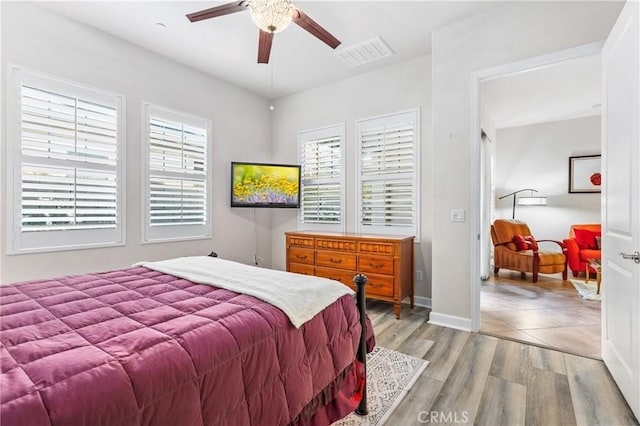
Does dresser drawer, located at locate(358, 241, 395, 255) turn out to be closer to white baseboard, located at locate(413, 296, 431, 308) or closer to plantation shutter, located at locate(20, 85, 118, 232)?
white baseboard, located at locate(413, 296, 431, 308)

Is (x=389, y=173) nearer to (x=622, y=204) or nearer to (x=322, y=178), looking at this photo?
(x=322, y=178)

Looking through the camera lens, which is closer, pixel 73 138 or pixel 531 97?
pixel 73 138

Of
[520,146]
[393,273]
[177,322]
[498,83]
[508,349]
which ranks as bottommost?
[508,349]

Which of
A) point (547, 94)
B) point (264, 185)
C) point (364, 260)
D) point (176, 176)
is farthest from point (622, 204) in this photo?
point (176, 176)

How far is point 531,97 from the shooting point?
14.9 ft

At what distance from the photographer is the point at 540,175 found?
5891 mm

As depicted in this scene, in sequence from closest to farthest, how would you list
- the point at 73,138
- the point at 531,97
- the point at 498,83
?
the point at 73,138, the point at 498,83, the point at 531,97

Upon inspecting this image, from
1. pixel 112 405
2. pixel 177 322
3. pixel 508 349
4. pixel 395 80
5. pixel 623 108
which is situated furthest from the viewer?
pixel 395 80

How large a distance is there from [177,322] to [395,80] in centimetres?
364

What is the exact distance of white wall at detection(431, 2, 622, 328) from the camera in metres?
2.53

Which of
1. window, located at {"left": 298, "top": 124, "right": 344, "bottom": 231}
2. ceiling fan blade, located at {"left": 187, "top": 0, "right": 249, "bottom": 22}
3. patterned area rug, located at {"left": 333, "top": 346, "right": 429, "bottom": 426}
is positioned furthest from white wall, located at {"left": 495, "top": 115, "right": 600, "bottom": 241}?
ceiling fan blade, located at {"left": 187, "top": 0, "right": 249, "bottom": 22}

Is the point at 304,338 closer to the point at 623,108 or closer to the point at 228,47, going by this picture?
the point at 623,108

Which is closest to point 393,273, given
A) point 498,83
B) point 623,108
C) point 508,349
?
point 508,349
